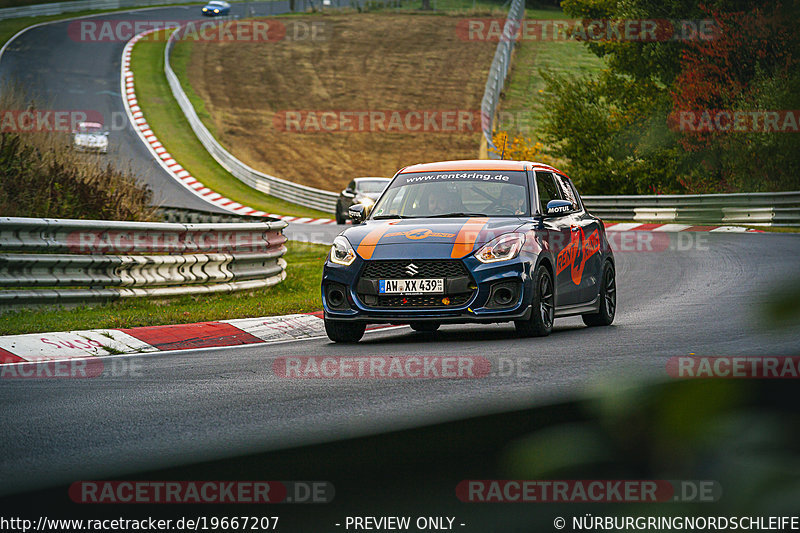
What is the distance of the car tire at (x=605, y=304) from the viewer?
11578mm

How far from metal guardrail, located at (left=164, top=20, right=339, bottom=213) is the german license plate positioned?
3201cm

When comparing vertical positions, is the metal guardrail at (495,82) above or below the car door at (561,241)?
above

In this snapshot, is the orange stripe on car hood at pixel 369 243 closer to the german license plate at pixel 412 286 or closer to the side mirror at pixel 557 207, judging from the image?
the german license plate at pixel 412 286

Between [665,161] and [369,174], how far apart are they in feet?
155

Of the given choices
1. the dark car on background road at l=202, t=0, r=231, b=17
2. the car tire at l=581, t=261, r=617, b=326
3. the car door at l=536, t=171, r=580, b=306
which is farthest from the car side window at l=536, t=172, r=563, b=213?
the dark car on background road at l=202, t=0, r=231, b=17

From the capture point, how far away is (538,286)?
9.86 meters

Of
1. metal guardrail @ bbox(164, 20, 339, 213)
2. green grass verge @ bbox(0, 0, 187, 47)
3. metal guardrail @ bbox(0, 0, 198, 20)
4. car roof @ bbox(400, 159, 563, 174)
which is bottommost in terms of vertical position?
metal guardrail @ bbox(164, 20, 339, 213)

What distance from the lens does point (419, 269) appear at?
9711 mm

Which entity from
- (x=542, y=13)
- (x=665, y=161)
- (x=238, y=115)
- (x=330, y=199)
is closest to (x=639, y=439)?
(x=665, y=161)

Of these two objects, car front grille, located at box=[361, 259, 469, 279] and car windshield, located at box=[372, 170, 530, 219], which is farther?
car windshield, located at box=[372, 170, 530, 219]

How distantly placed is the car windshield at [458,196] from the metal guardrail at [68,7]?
67775 mm

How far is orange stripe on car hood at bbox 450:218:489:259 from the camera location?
9.70 metres

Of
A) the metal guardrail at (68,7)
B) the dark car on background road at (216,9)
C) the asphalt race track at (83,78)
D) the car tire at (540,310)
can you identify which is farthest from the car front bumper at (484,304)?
the dark car on background road at (216,9)

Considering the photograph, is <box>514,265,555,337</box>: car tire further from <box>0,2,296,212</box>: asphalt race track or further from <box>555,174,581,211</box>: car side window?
<box>0,2,296,212</box>: asphalt race track
